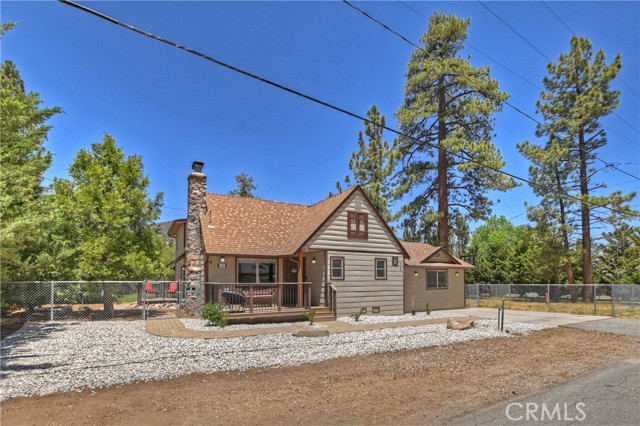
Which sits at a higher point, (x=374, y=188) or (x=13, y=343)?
(x=374, y=188)

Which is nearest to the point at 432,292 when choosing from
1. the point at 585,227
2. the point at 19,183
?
the point at 585,227

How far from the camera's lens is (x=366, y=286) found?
16.4 meters

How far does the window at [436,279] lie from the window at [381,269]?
189 inches

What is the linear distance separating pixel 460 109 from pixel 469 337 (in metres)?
21.5

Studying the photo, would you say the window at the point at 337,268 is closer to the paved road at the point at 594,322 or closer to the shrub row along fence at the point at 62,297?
the shrub row along fence at the point at 62,297

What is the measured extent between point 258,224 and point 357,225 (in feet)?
15.7

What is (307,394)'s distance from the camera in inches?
232

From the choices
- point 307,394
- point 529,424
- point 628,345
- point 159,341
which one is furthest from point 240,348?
point 628,345

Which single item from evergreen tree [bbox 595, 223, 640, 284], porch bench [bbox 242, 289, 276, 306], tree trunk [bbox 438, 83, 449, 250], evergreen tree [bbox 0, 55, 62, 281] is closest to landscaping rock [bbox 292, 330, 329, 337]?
porch bench [bbox 242, 289, 276, 306]

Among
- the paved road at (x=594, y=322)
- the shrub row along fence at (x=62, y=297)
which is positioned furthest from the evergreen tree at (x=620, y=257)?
the shrub row along fence at (x=62, y=297)

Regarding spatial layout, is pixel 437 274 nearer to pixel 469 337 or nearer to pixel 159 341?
Answer: pixel 469 337

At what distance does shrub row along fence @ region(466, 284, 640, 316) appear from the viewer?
19219 mm

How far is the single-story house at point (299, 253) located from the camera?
15.2 m

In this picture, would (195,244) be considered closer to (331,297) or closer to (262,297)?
(262,297)
